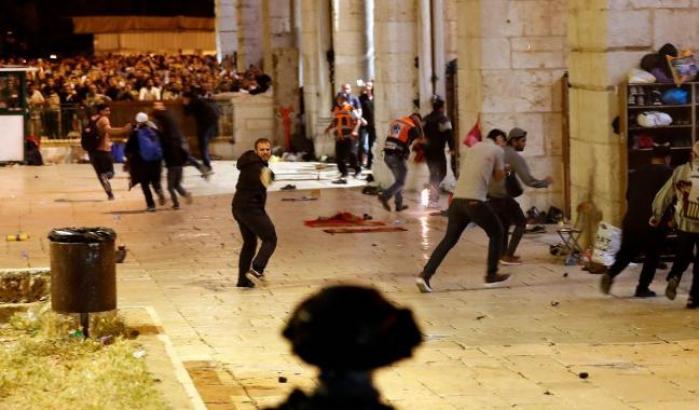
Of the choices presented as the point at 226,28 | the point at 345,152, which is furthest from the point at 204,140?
the point at 226,28

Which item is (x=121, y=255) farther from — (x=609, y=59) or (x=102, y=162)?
(x=102, y=162)

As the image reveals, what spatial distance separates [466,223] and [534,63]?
5.61m

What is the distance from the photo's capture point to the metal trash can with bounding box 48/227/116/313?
34.7ft

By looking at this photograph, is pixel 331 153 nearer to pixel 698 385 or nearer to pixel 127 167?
pixel 127 167

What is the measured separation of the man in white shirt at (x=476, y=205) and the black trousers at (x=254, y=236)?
1506mm

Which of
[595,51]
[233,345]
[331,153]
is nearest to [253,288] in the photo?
[233,345]

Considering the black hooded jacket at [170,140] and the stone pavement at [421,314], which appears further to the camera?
the black hooded jacket at [170,140]

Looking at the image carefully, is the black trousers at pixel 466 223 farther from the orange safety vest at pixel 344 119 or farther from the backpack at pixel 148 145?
the orange safety vest at pixel 344 119

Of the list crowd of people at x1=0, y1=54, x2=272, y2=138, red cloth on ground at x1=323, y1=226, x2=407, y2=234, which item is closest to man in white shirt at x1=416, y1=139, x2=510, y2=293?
red cloth on ground at x1=323, y1=226, x2=407, y2=234

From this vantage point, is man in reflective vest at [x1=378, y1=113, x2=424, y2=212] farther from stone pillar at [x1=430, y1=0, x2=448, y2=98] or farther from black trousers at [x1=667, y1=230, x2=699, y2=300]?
black trousers at [x1=667, y1=230, x2=699, y2=300]

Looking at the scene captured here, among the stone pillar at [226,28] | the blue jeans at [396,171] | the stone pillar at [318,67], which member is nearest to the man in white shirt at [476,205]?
the blue jeans at [396,171]

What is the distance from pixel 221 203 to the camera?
22609mm

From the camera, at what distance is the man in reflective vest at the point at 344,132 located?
25531 mm

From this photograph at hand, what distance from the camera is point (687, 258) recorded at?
42.0ft
